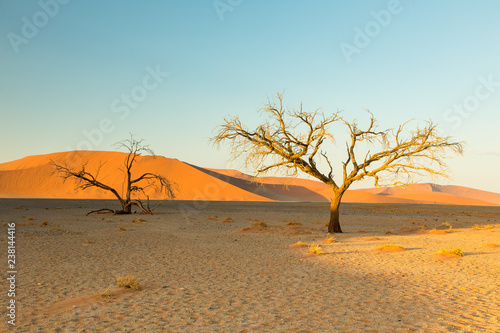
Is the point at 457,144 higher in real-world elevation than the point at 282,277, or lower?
higher

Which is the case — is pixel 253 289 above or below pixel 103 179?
below

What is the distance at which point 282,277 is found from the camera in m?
8.73

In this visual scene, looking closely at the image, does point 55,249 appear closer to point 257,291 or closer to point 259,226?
point 257,291

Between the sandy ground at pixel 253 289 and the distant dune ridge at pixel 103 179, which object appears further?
the distant dune ridge at pixel 103 179

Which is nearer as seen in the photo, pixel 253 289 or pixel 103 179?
pixel 253 289

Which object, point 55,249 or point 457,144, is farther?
point 457,144

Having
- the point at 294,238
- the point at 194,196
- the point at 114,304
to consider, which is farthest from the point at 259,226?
the point at 194,196

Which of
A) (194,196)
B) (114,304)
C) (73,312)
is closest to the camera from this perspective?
(73,312)

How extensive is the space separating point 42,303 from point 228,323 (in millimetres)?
3405

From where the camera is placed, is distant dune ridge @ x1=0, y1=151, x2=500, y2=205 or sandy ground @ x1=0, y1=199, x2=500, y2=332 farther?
distant dune ridge @ x1=0, y1=151, x2=500, y2=205

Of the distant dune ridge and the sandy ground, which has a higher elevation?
the distant dune ridge

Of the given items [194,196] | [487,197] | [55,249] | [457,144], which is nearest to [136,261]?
[55,249]

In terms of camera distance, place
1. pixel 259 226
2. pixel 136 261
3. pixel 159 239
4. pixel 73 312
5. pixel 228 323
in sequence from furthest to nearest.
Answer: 1. pixel 259 226
2. pixel 159 239
3. pixel 136 261
4. pixel 73 312
5. pixel 228 323

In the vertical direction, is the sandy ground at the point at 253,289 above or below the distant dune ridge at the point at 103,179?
below
